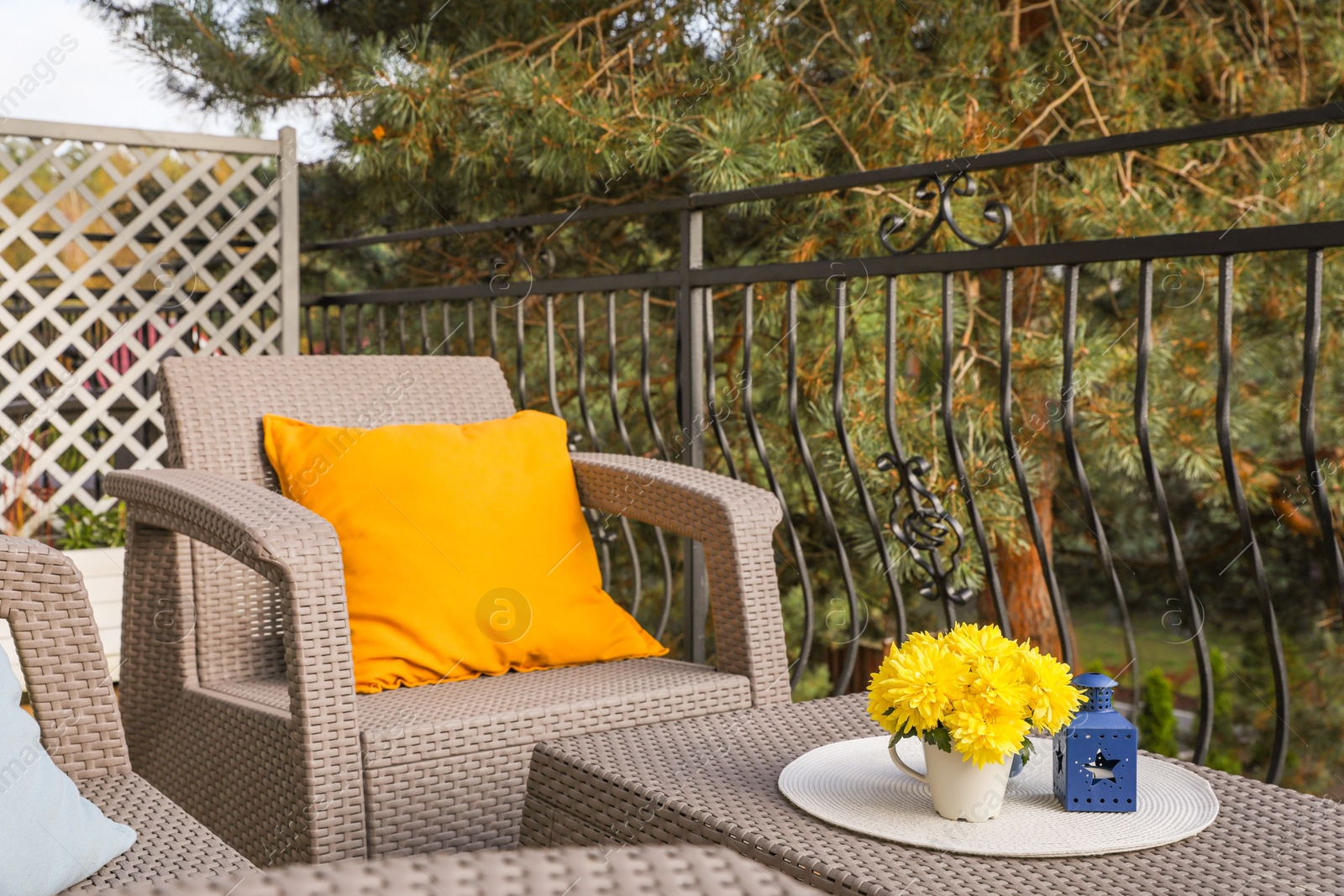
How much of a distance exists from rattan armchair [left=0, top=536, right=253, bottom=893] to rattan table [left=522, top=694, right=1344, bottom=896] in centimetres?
41

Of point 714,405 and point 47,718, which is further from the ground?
point 714,405

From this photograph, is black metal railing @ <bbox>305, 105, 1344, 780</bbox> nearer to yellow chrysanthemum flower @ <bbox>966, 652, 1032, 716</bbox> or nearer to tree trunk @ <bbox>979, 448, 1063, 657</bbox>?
tree trunk @ <bbox>979, 448, 1063, 657</bbox>

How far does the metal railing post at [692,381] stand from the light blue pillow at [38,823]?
1520 millimetres

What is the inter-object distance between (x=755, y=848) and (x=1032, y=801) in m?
0.29

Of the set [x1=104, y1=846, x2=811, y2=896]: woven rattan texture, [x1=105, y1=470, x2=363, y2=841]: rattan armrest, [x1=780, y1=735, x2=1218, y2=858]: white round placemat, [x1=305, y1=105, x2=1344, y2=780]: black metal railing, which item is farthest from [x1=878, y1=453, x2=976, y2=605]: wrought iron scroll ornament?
[x1=104, y1=846, x2=811, y2=896]: woven rattan texture

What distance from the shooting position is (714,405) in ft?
7.95

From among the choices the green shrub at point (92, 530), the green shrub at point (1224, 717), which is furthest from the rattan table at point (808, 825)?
the green shrub at point (1224, 717)

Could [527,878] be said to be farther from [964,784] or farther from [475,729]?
[475,729]

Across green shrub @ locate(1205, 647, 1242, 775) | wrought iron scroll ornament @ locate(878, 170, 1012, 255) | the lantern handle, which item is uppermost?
wrought iron scroll ornament @ locate(878, 170, 1012, 255)

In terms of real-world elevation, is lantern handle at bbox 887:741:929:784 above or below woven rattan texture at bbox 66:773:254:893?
above

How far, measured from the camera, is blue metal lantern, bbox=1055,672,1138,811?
1079 millimetres

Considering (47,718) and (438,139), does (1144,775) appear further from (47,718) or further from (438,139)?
(438,139)

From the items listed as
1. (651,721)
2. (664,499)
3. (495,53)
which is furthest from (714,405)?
(495,53)

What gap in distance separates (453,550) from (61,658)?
66 cm
